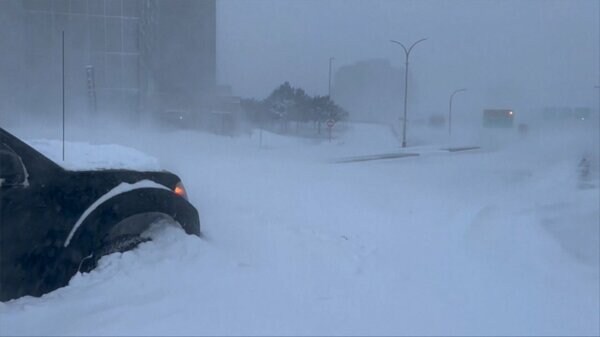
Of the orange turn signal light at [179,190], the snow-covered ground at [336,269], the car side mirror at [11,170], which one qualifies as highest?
the car side mirror at [11,170]

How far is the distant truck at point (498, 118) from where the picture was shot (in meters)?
43.1

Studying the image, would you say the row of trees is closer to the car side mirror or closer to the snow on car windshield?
the snow on car windshield

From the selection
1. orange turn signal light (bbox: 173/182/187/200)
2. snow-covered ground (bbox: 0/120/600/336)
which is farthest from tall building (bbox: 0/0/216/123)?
orange turn signal light (bbox: 173/182/187/200)

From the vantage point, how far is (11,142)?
5496 mm

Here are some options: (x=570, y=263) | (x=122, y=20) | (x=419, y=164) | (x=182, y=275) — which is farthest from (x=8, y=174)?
(x=122, y=20)

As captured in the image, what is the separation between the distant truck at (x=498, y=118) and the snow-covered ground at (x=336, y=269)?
98.6ft

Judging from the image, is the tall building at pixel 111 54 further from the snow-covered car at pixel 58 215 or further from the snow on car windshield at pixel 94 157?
the snow-covered car at pixel 58 215

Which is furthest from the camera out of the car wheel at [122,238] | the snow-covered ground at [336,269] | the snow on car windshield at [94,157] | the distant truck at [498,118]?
the distant truck at [498,118]

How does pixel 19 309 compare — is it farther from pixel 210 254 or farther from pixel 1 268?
pixel 210 254

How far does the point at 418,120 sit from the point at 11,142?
3996 centimetres

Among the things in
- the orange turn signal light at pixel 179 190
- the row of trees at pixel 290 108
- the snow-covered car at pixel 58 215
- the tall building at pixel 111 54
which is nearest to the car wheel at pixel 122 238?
the snow-covered car at pixel 58 215

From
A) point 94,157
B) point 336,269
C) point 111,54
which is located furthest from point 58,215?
point 111,54

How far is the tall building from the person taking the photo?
22.6 metres

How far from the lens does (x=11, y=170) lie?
529cm
